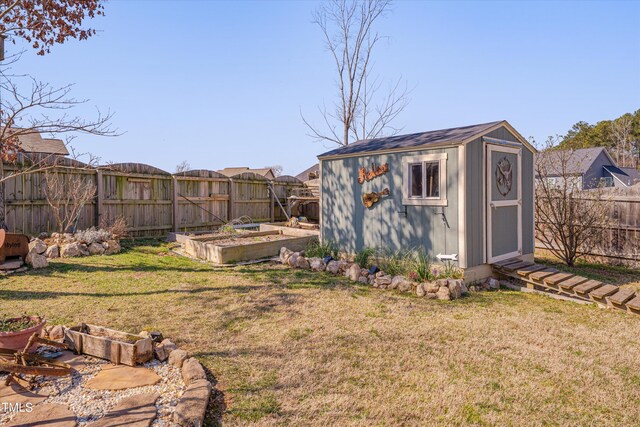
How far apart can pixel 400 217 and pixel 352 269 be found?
1263mm

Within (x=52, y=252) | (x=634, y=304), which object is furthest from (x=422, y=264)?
(x=52, y=252)

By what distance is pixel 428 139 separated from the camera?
A: 6559 mm

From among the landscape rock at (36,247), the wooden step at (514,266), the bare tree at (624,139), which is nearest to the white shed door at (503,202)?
the wooden step at (514,266)

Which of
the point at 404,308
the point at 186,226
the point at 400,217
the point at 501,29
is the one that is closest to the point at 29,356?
the point at 404,308

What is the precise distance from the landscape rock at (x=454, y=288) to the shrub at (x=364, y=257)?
1.80 m

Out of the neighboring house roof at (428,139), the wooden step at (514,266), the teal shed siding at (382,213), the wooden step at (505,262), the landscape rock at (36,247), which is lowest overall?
the wooden step at (514,266)

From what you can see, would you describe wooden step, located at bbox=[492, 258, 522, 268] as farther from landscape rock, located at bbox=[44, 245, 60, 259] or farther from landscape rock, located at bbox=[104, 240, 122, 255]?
landscape rock, located at bbox=[44, 245, 60, 259]

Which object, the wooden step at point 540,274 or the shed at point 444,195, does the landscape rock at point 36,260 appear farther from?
the wooden step at point 540,274

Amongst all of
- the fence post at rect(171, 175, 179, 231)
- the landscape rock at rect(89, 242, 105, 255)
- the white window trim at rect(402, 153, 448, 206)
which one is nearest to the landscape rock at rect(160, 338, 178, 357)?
the white window trim at rect(402, 153, 448, 206)

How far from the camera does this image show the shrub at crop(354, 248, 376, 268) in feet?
22.7

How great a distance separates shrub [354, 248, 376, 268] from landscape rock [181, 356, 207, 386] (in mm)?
4334

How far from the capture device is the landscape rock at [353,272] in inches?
250

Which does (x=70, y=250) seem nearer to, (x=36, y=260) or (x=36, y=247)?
(x=36, y=247)

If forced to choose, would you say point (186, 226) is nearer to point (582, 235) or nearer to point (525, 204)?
point (525, 204)
